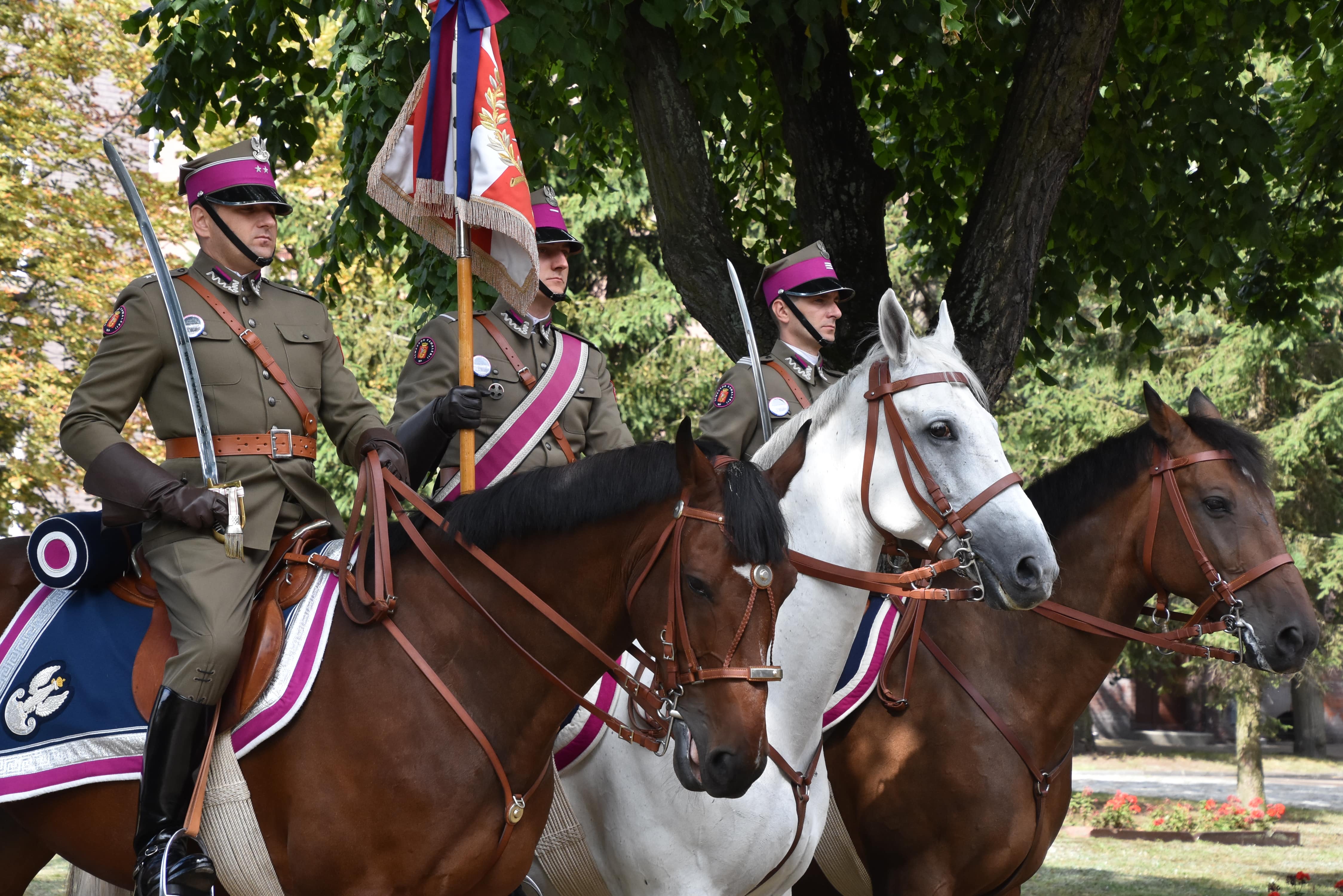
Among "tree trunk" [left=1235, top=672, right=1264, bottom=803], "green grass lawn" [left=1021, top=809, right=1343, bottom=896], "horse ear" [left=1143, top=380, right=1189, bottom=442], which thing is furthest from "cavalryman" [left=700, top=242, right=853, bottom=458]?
"tree trunk" [left=1235, top=672, right=1264, bottom=803]

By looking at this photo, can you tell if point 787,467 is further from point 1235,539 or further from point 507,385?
point 1235,539

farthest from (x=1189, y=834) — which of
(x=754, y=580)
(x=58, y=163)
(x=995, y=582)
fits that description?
(x=58, y=163)

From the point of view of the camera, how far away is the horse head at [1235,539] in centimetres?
471

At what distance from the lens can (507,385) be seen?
4934 mm

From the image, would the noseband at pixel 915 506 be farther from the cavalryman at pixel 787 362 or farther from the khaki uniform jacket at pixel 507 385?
the khaki uniform jacket at pixel 507 385

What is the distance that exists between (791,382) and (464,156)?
1.67 metres

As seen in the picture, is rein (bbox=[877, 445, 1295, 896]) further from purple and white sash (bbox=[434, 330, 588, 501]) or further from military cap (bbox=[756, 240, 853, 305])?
purple and white sash (bbox=[434, 330, 588, 501])

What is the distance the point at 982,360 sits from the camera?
6688mm

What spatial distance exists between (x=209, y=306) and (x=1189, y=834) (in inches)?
544

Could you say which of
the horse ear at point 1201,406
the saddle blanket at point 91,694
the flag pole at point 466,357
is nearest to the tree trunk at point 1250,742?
the horse ear at point 1201,406

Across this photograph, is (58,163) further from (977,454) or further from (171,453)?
(977,454)

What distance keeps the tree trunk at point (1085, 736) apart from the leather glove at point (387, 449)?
75.7 feet

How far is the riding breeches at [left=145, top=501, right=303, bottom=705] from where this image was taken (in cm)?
367

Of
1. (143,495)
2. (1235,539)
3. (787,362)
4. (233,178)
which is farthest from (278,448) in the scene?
(1235,539)
